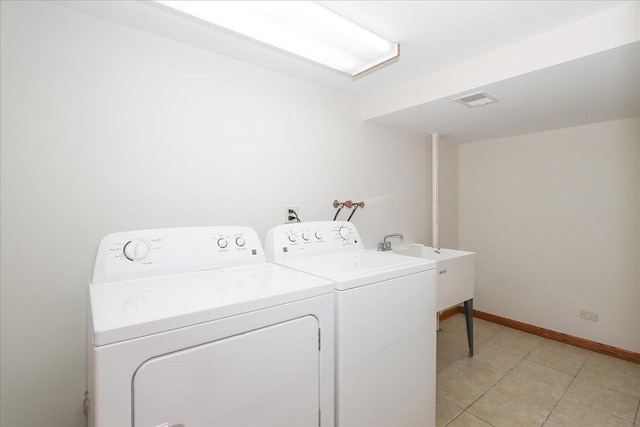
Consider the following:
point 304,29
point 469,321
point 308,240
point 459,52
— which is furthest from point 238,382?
point 469,321

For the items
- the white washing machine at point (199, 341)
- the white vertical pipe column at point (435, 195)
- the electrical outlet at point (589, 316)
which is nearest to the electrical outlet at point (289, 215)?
the white washing machine at point (199, 341)

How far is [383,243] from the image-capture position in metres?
2.52

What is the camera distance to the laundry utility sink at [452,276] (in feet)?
7.39

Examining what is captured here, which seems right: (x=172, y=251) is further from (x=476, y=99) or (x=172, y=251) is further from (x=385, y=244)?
(x=476, y=99)

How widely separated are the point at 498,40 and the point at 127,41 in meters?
1.88

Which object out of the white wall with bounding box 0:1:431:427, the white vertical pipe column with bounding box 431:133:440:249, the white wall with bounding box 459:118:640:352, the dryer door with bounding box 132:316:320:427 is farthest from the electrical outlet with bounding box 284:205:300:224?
the white wall with bounding box 459:118:640:352

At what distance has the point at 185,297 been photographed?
0.97 meters

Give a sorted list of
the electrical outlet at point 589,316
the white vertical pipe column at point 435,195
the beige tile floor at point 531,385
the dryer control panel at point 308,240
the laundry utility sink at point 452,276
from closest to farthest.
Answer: the dryer control panel at point 308,240 → the beige tile floor at point 531,385 → the laundry utility sink at point 452,276 → the electrical outlet at point 589,316 → the white vertical pipe column at point 435,195

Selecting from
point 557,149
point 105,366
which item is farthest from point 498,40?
point 105,366

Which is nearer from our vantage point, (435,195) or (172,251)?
(172,251)

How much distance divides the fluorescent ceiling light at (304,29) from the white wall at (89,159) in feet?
1.51

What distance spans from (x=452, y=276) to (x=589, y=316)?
4.72ft

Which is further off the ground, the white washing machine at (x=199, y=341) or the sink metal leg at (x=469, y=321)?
the white washing machine at (x=199, y=341)

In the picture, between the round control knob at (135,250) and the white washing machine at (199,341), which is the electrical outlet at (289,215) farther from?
the round control knob at (135,250)
